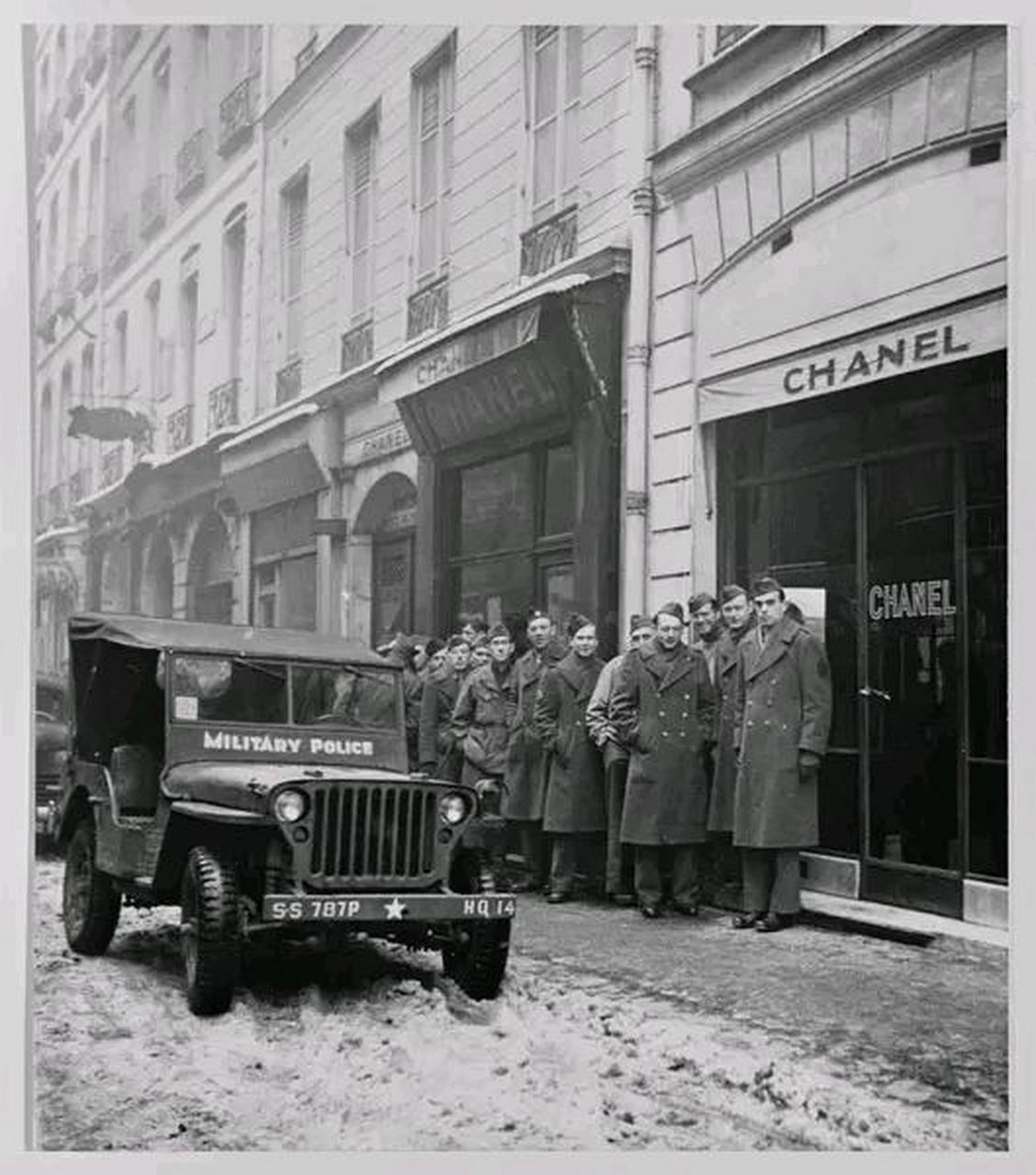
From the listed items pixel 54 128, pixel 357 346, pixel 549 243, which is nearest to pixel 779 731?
pixel 549 243

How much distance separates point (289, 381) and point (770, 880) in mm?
2140

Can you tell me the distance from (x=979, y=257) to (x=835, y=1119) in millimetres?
2205

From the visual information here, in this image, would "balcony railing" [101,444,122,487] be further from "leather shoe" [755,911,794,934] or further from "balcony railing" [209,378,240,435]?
"leather shoe" [755,911,794,934]

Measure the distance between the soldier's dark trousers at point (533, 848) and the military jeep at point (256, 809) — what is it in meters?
0.12

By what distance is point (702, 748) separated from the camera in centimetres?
491

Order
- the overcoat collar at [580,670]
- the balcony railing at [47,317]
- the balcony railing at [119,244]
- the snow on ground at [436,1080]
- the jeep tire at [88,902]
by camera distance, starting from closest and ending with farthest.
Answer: the snow on ground at [436,1080] < the balcony railing at [47,317] < the jeep tire at [88,902] < the balcony railing at [119,244] < the overcoat collar at [580,670]

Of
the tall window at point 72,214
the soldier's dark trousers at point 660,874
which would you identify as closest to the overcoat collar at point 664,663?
the soldier's dark trousers at point 660,874

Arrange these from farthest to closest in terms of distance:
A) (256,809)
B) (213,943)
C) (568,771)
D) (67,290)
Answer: (568,771)
(67,290)
(256,809)
(213,943)

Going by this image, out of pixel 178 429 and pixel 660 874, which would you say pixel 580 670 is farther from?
pixel 178 429

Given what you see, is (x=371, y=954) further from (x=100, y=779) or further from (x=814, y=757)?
(x=814, y=757)

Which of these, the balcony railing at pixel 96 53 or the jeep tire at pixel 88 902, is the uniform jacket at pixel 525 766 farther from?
the balcony railing at pixel 96 53

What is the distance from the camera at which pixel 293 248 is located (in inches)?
191

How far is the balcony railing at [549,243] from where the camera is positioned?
184 inches

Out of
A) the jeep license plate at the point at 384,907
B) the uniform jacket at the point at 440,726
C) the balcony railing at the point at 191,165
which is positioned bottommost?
the jeep license plate at the point at 384,907
